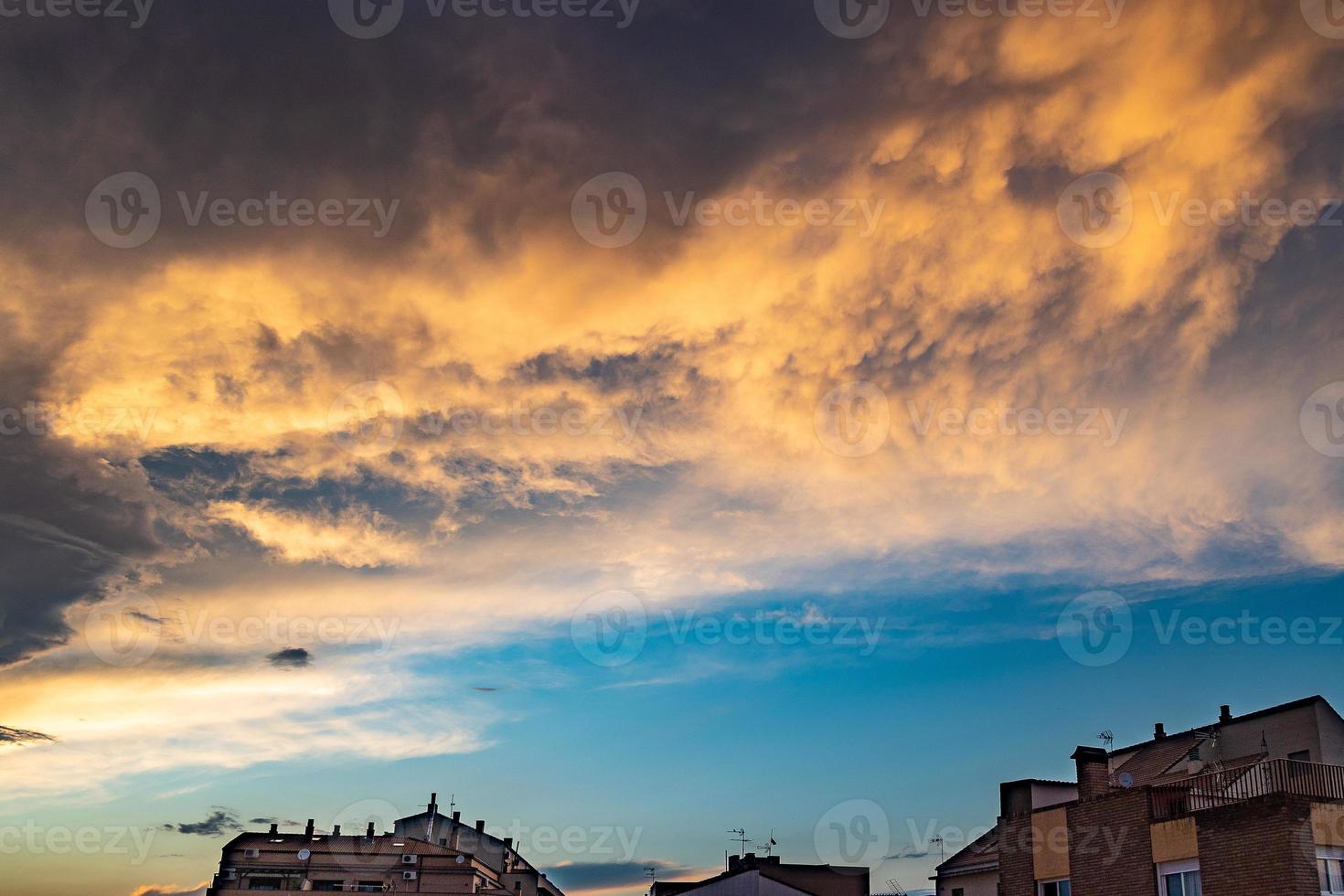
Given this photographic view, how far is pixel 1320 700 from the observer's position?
39500 mm

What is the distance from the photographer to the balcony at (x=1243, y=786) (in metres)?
29.1

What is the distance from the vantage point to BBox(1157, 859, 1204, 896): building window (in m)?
28.6

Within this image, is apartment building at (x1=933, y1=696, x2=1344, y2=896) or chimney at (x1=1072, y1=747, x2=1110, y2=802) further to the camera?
chimney at (x1=1072, y1=747, x2=1110, y2=802)

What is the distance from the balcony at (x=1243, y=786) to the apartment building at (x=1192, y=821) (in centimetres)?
4

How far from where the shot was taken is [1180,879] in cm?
2922

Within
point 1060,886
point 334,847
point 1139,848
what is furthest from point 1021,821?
point 334,847

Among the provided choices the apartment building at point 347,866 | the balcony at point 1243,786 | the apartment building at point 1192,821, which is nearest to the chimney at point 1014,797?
the apartment building at point 1192,821

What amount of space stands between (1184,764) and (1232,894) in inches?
627

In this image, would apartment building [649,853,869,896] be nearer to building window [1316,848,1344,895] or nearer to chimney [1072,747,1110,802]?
chimney [1072,747,1110,802]

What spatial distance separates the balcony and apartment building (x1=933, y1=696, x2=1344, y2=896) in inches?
1.4

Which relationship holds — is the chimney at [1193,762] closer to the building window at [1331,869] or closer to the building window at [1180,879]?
the building window at [1180,879]

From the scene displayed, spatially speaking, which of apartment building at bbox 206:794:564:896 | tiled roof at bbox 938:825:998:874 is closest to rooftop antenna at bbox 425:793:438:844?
apartment building at bbox 206:794:564:896

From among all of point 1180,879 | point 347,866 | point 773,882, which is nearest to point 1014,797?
point 1180,879

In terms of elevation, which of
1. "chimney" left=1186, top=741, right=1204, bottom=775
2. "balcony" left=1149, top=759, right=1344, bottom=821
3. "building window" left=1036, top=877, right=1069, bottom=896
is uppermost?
"chimney" left=1186, top=741, right=1204, bottom=775
